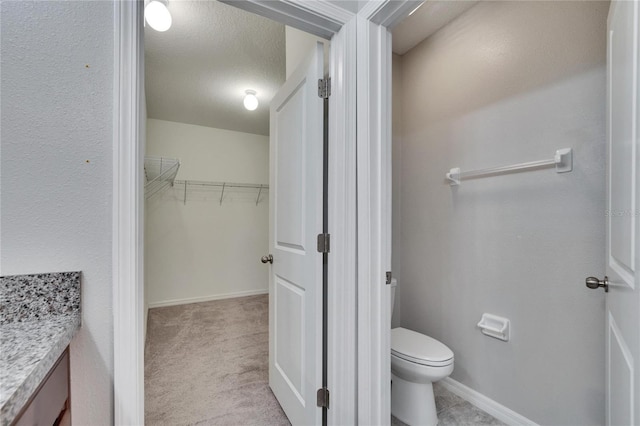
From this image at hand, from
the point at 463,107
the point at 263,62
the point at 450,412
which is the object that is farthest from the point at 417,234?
the point at 263,62

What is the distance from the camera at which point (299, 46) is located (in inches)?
67.9

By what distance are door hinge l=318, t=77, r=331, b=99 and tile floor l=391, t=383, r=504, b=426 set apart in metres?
1.75

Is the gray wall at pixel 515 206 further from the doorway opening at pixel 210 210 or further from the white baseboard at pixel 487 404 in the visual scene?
the doorway opening at pixel 210 210

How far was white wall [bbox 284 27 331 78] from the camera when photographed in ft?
4.79

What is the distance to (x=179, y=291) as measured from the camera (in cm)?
380

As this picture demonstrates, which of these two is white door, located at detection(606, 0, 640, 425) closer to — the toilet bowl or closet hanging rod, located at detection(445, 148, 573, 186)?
closet hanging rod, located at detection(445, 148, 573, 186)

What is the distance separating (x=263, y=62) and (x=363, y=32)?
1526 mm

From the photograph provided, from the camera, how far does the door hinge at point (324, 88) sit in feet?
4.45

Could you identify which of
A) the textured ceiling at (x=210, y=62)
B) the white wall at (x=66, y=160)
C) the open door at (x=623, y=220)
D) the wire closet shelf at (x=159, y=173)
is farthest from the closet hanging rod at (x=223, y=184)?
the open door at (x=623, y=220)

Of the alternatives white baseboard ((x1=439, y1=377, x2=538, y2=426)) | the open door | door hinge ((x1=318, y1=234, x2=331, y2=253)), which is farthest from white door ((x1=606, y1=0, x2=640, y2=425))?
door hinge ((x1=318, y1=234, x2=331, y2=253))

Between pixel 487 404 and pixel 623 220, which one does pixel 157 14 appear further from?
pixel 487 404

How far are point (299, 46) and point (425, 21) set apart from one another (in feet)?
2.95

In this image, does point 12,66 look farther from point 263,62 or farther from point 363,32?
point 263,62

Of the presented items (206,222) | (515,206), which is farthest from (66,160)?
(206,222)
